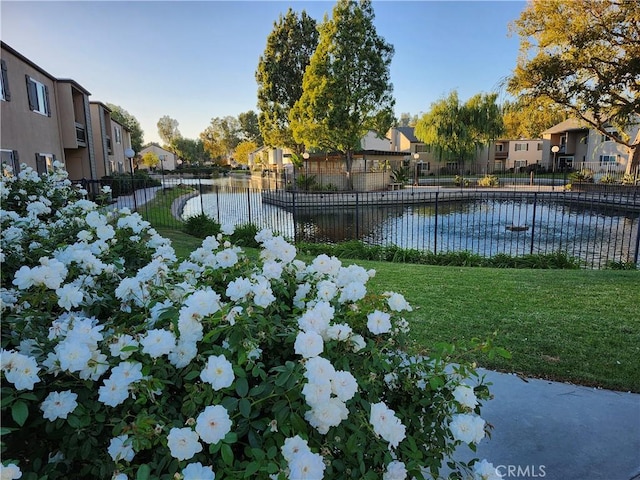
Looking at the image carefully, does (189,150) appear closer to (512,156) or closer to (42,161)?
(512,156)

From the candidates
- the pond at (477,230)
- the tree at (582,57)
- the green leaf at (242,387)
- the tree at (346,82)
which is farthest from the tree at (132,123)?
the green leaf at (242,387)

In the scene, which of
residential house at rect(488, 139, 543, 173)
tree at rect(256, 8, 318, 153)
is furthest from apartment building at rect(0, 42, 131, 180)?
residential house at rect(488, 139, 543, 173)

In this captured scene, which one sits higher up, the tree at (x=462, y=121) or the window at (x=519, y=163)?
the tree at (x=462, y=121)

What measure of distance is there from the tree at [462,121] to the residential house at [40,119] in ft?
90.7

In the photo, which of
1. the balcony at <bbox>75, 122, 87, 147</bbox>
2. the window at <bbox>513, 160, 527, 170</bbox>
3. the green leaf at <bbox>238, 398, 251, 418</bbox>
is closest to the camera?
the green leaf at <bbox>238, 398, 251, 418</bbox>

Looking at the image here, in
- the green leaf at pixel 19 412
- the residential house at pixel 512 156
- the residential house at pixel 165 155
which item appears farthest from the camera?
the residential house at pixel 165 155

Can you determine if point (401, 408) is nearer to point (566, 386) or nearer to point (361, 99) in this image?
point (566, 386)

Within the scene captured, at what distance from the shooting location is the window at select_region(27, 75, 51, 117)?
15.3m

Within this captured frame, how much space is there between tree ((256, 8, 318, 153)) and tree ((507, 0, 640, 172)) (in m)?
16.0

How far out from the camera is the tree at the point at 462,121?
36.2 meters

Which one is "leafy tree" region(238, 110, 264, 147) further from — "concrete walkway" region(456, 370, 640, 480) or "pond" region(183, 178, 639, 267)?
"concrete walkway" region(456, 370, 640, 480)

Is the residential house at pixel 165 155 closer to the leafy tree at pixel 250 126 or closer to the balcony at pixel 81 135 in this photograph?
the leafy tree at pixel 250 126

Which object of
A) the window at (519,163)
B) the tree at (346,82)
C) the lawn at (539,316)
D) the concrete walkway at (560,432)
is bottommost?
the concrete walkway at (560,432)

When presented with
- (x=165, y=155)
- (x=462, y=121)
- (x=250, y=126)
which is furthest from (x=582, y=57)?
(x=250, y=126)
